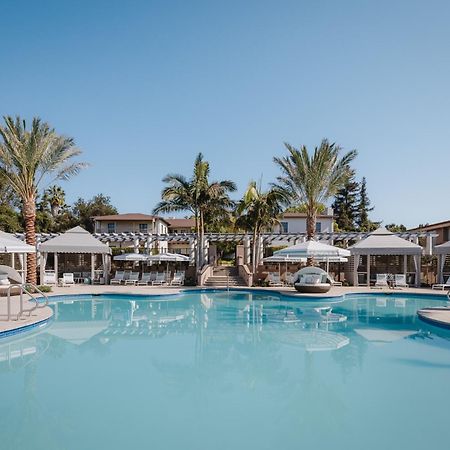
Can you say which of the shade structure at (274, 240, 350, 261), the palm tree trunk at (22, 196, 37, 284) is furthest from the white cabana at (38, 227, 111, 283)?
the shade structure at (274, 240, 350, 261)

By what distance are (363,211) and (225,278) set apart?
1685 inches

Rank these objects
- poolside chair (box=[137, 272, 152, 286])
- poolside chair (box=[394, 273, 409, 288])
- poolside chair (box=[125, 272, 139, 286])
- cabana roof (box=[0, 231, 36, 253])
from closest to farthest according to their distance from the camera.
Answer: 1. cabana roof (box=[0, 231, 36, 253])
2. poolside chair (box=[394, 273, 409, 288])
3. poolside chair (box=[137, 272, 152, 286])
4. poolside chair (box=[125, 272, 139, 286])

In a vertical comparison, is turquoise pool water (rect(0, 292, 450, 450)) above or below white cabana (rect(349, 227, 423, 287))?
below

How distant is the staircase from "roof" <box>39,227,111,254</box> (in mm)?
6876

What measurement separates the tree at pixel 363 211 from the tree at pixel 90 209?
3642cm

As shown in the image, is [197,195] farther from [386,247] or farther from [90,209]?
[90,209]

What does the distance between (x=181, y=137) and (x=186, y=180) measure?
3258 millimetres

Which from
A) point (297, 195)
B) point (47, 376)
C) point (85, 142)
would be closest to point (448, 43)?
point (297, 195)

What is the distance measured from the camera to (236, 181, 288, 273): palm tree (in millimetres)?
26062

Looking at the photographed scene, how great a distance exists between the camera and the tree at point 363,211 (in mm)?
61031

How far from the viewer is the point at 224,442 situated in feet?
18.2

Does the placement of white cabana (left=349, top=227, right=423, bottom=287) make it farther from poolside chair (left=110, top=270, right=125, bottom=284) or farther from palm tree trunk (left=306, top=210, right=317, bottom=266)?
poolside chair (left=110, top=270, right=125, bottom=284)

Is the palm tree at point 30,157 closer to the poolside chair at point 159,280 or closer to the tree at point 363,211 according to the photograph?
the poolside chair at point 159,280

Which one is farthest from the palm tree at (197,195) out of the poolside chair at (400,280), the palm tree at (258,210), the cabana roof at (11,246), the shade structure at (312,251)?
the poolside chair at (400,280)
